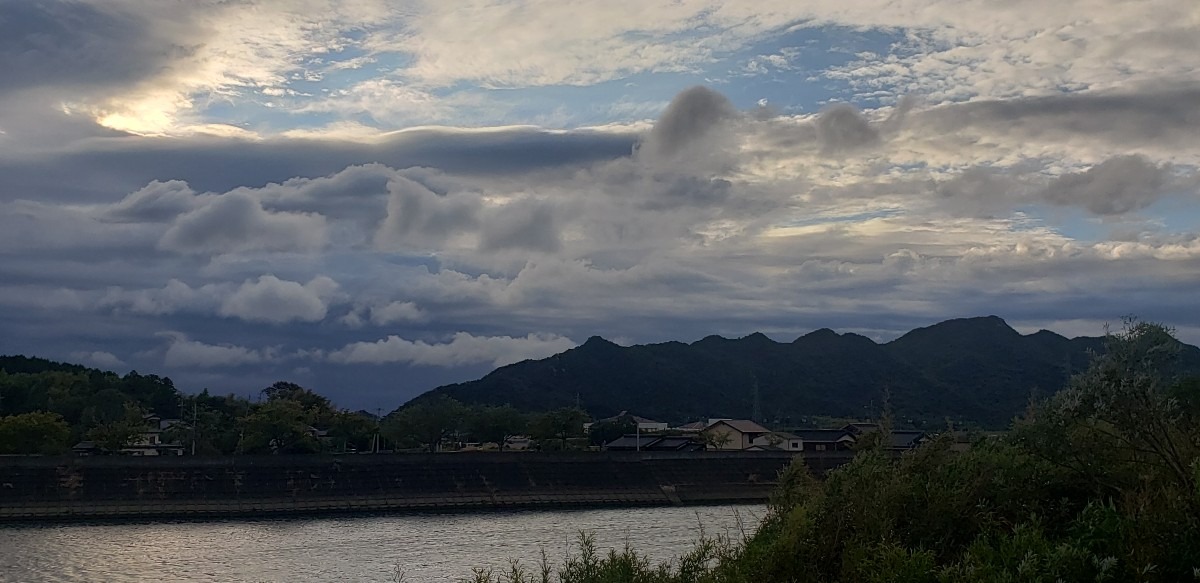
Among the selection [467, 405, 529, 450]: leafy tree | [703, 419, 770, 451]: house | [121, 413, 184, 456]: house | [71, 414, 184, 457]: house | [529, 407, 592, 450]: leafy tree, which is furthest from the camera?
[703, 419, 770, 451]: house

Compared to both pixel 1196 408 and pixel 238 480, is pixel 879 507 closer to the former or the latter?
pixel 1196 408

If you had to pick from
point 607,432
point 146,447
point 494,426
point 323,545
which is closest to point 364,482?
point 323,545

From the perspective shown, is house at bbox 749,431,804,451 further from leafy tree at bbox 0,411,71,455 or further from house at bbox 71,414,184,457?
Result: leafy tree at bbox 0,411,71,455

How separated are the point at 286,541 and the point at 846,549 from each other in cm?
4741

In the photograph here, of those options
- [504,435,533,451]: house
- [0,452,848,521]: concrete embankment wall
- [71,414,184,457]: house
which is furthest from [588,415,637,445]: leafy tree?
[71,414,184,457]: house

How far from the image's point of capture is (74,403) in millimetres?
116250

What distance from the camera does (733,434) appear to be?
12550 cm

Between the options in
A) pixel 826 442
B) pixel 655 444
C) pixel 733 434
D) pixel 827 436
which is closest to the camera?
pixel 826 442

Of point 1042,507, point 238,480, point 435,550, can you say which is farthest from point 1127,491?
point 238,480

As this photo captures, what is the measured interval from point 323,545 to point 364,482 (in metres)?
23.9

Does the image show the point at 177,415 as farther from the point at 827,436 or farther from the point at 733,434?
the point at 827,436

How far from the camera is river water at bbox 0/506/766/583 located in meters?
44.9

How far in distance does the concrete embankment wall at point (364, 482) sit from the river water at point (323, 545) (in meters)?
3.77

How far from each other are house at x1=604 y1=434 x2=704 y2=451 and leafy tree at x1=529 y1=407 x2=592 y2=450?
456 cm
